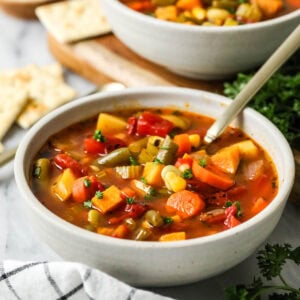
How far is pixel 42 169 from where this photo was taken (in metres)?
3.13

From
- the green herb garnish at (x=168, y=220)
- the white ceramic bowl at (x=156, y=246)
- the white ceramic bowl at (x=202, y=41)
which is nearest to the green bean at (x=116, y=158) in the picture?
the white ceramic bowl at (x=156, y=246)

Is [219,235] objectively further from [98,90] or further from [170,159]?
[98,90]

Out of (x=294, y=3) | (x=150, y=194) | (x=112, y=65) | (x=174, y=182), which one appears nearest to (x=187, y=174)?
(x=174, y=182)

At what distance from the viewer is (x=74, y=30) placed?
15.5 feet

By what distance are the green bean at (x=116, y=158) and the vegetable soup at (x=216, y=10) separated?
3.93 ft

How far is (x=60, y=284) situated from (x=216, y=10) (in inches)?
79.4

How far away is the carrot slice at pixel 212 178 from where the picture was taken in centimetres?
305

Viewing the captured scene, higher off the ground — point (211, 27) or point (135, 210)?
point (211, 27)

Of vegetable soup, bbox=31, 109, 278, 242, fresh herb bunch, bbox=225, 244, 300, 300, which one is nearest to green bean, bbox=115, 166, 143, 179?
vegetable soup, bbox=31, 109, 278, 242

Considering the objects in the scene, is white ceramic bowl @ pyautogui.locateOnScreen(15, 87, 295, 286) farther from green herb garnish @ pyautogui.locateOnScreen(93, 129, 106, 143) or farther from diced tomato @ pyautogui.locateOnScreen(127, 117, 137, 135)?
diced tomato @ pyautogui.locateOnScreen(127, 117, 137, 135)

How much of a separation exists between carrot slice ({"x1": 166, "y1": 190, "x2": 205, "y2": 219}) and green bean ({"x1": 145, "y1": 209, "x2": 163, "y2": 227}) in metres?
0.11

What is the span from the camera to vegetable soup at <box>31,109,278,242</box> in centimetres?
288

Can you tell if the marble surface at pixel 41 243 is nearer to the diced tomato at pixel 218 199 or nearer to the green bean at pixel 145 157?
the diced tomato at pixel 218 199

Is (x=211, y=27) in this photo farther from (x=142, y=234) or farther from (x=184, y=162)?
(x=142, y=234)
